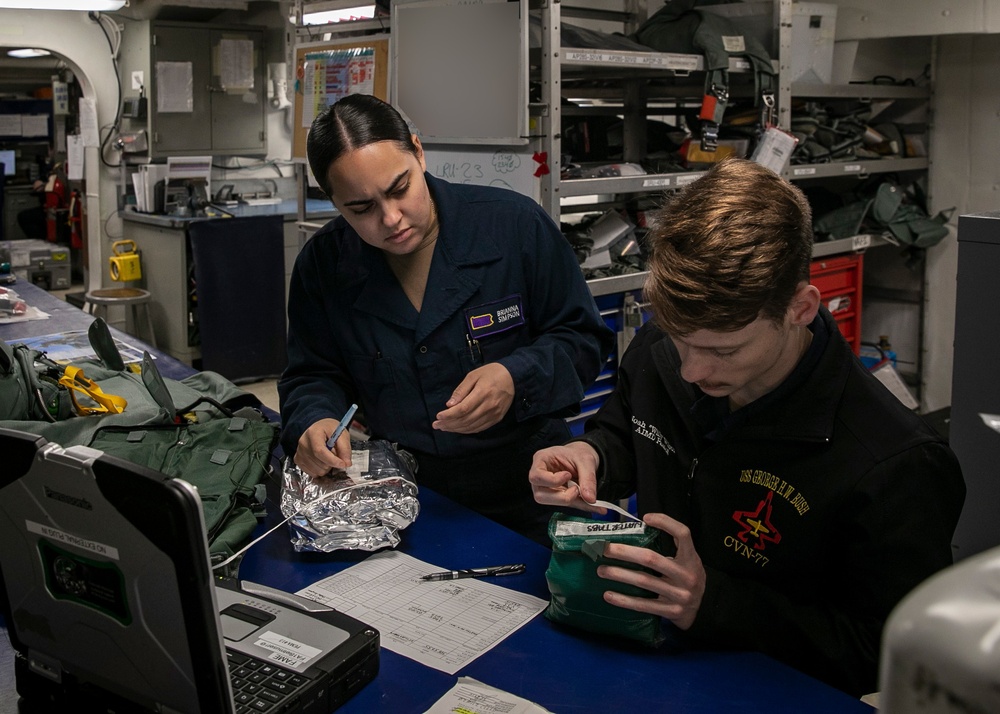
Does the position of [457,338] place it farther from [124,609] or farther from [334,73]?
[334,73]

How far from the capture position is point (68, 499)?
0.99 meters

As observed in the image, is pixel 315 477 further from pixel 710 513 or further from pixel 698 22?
pixel 698 22

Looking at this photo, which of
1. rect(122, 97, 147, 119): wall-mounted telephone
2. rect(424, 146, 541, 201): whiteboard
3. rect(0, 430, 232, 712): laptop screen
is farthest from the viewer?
rect(122, 97, 147, 119): wall-mounted telephone

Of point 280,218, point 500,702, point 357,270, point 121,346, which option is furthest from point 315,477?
point 280,218

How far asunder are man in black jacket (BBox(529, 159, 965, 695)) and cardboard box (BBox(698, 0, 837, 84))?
3.07 m

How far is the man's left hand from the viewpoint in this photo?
4.13 feet

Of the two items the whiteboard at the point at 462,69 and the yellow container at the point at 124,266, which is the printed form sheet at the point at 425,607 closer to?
the whiteboard at the point at 462,69

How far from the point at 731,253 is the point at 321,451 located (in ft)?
2.91

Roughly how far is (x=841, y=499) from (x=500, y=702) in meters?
0.54

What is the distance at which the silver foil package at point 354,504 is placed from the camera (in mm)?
1687

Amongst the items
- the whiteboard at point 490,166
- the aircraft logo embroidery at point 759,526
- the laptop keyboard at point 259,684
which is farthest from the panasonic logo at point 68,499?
the whiteboard at point 490,166

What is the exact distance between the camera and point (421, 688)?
1.29 metres

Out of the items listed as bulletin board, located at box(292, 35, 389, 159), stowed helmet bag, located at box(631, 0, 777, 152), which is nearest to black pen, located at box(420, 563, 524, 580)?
bulletin board, located at box(292, 35, 389, 159)

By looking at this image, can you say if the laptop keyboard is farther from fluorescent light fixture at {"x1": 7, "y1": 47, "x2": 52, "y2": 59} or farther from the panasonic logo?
fluorescent light fixture at {"x1": 7, "y1": 47, "x2": 52, "y2": 59}
